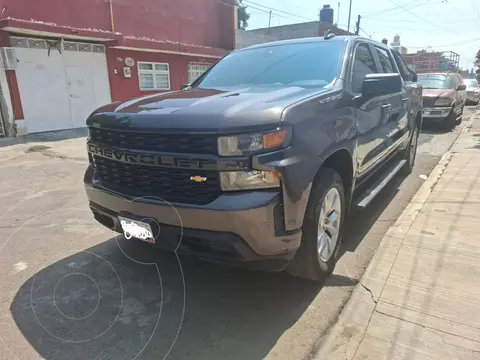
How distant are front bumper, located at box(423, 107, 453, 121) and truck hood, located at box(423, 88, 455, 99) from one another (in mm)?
384

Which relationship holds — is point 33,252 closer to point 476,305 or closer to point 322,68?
point 322,68

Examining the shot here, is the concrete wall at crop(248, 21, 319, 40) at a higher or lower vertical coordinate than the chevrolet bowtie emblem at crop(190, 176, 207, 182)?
higher

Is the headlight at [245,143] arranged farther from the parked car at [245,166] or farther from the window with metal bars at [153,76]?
the window with metal bars at [153,76]

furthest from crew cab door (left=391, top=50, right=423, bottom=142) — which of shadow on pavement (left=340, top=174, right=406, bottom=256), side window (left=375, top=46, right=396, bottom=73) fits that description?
shadow on pavement (left=340, top=174, right=406, bottom=256)

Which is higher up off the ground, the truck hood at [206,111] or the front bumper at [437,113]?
the truck hood at [206,111]

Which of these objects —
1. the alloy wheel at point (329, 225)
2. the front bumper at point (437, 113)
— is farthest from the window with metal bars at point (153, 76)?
the alloy wheel at point (329, 225)

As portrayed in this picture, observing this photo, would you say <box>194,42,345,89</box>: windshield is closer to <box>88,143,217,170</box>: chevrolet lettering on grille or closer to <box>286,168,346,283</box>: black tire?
<box>286,168,346,283</box>: black tire

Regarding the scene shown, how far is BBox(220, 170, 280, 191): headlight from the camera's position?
2.16m

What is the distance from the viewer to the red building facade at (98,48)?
35.2 ft

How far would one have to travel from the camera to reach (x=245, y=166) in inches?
84.6

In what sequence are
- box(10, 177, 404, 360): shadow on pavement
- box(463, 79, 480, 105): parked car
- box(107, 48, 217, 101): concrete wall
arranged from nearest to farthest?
box(10, 177, 404, 360): shadow on pavement < box(107, 48, 217, 101): concrete wall < box(463, 79, 480, 105): parked car

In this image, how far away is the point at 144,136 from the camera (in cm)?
238

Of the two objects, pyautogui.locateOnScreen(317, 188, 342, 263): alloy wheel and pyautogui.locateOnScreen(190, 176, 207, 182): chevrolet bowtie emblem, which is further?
pyautogui.locateOnScreen(317, 188, 342, 263): alloy wheel

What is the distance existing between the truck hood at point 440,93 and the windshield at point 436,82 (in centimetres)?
49
